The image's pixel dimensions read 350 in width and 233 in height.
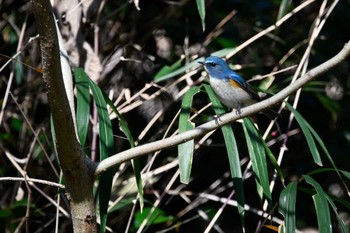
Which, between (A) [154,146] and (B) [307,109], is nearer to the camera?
(A) [154,146]

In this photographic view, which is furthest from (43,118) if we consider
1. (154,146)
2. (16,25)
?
(154,146)

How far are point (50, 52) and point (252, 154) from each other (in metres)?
1.19

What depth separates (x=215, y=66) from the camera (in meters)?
3.78

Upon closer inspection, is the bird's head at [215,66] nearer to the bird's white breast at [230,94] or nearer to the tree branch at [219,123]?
the bird's white breast at [230,94]

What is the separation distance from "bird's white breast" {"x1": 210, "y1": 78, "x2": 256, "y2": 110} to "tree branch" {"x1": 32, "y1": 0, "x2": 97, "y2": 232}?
140 cm

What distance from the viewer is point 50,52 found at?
2.04m

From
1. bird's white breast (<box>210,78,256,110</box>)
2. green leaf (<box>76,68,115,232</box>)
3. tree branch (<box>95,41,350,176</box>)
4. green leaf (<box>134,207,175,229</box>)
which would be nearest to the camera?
tree branch (<box>95,41,350,176</box>)

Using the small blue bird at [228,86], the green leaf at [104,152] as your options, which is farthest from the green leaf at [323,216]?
the small blue bird at [228,86]

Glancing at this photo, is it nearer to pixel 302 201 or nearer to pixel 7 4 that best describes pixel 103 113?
pixel 7 4

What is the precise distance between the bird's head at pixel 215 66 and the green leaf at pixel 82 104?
905 mm

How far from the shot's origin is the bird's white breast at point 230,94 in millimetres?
3647

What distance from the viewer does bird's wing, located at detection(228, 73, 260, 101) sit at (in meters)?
3.68

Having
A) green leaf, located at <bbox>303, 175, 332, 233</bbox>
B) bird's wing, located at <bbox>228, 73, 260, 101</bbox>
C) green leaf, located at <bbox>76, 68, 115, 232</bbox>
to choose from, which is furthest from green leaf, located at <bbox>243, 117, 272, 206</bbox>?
bird's wing, located at <bbox>228, 73, 260, 101</bbox>

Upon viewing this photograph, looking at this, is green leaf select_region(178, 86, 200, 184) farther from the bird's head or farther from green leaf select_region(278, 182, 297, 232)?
the bird's head
